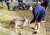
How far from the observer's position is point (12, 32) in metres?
1.86

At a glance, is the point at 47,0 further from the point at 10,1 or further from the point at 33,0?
the point at 10,1

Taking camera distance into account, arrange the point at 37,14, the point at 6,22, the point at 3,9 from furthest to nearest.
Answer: the point at 3,9 < the point at 6,22 < the point at 37,14

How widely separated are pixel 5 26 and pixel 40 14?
2.36 ft

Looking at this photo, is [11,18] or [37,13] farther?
[11,18]

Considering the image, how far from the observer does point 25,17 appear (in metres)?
2.08

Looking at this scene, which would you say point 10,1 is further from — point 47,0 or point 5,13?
point 47,0

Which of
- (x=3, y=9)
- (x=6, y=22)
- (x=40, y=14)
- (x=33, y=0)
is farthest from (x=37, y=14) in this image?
(x=3, y=9)

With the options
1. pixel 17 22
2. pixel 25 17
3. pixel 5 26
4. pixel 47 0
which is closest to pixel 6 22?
pixel 5 26

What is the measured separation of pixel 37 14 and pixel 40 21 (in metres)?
0.19

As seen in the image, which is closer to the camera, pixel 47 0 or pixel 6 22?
pixel 6 22

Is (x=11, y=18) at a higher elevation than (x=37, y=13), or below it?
below

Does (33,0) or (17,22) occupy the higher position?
(33,0)

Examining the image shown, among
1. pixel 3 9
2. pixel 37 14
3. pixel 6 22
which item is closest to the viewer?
pixel 37 14

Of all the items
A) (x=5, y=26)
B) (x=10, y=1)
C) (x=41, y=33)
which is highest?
(x=10, y=1)
